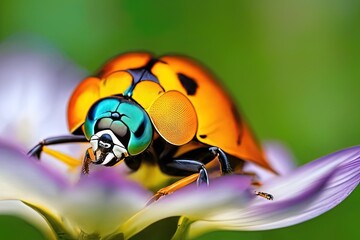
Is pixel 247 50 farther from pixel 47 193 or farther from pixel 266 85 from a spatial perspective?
pixel 47 193

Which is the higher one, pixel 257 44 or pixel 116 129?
pixel 257 44

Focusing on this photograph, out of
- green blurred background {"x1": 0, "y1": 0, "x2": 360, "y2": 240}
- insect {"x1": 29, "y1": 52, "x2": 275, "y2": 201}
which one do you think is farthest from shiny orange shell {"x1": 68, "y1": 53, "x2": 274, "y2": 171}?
green blurred background {"x1": 0, "y1": 0, "x2": 360, "y2": 240}

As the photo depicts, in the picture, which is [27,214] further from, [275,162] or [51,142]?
[275,162]

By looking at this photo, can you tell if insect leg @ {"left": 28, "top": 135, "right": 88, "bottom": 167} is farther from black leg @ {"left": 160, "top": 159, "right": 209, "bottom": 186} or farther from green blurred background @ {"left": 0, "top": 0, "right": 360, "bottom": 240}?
green blurred background @ {"left": 0, "top": 0, "right": 360, "bottom": 240}

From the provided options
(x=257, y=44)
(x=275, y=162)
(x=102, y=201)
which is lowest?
(x=102, y=201)

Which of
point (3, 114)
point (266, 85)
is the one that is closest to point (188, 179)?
point (3, 114)

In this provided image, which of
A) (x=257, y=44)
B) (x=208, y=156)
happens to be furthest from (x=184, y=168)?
(x=257, y=44)

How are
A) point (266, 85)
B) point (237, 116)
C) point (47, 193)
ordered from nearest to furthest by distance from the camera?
point (47, 193), point (237, 116), point (266, 85)
